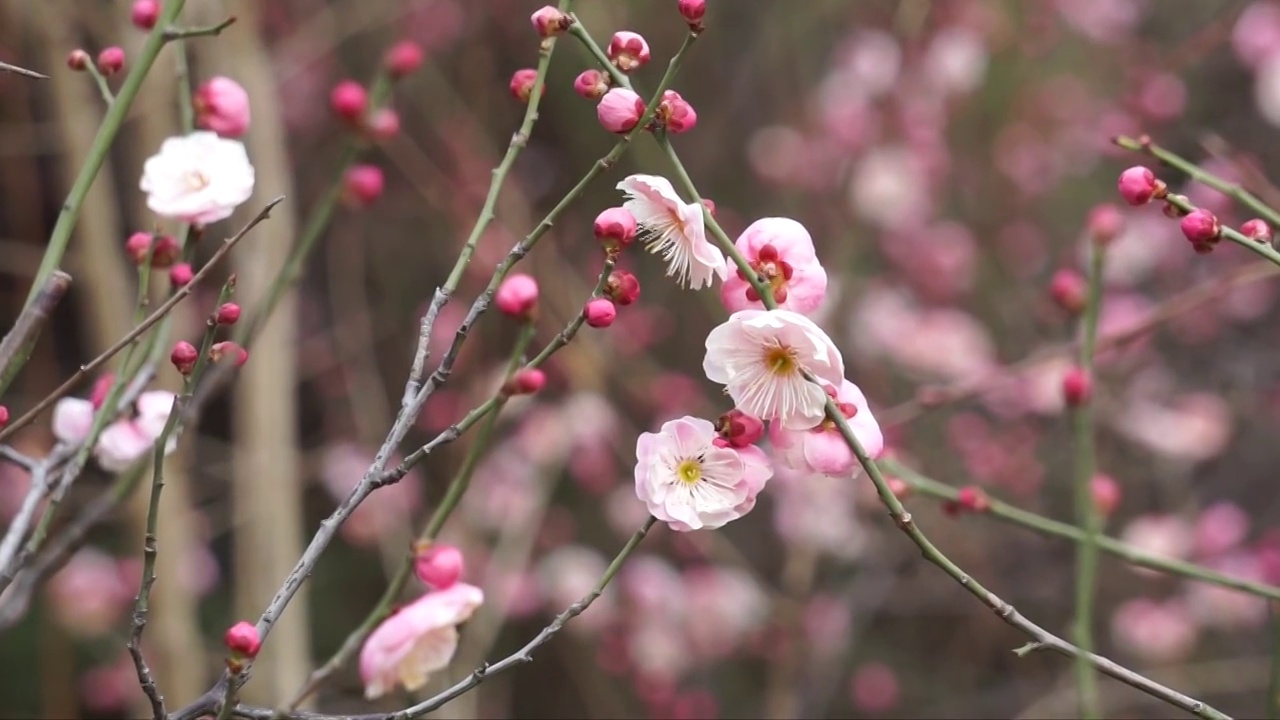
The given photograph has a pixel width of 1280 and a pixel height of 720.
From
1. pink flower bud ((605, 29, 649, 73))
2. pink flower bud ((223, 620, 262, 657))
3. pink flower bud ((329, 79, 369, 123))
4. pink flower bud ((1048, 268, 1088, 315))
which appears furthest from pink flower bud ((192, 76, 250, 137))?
pink flower bud ((1048, 268, 1088, 315))

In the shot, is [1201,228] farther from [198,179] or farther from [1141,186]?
[198,179]

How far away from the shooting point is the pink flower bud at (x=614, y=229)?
72 centimetres

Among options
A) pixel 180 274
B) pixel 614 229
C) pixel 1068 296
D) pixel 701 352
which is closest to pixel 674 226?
pixel 614 229

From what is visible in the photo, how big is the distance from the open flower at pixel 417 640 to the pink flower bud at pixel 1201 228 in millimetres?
564

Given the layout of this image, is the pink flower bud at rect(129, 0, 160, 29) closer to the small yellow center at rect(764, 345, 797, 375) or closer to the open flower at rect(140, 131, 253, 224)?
the open flower at rect(140, 131, 253, 224)

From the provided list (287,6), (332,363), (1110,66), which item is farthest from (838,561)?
(287,6)

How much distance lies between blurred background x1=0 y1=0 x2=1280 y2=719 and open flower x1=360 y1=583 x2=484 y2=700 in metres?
1.26

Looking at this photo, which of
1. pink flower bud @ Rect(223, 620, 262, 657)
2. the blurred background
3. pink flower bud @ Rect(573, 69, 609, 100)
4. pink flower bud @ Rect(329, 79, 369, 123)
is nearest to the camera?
pink flower bud @ Rect(223, 620, 262, 657)

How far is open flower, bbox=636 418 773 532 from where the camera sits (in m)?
0.73

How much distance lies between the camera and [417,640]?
0.78m

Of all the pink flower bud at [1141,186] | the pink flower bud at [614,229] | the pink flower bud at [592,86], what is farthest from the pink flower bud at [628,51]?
the pink flower bud at [1141,186]

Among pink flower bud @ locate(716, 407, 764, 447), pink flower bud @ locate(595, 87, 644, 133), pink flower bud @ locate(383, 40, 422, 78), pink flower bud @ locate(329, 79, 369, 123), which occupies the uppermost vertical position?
pink flower bud @ locate(383, 40, 422, 78)

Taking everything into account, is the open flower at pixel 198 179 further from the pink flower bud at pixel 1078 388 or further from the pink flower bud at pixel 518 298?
the pink flower bud at pixel 1078 388

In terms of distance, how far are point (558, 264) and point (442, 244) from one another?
0.63 meters
